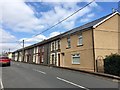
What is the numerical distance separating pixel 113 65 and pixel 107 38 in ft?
26.9

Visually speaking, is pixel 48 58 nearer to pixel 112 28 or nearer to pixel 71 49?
pixel 71 49

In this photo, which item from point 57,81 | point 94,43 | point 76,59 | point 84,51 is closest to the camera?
point 57,81

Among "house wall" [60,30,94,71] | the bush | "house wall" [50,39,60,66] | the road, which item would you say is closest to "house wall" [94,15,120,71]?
"house wall" [60,30,94,71]

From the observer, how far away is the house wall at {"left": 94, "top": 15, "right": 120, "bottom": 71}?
28.0 metres

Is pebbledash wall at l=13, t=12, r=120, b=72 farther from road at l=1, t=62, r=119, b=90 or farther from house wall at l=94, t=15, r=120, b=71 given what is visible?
road at l=1, t=62, r=119, b=90

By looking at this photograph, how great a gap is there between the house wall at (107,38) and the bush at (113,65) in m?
4.33

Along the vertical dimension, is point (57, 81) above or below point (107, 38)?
below

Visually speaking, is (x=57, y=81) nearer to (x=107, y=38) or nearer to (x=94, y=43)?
(x=94, y=43)

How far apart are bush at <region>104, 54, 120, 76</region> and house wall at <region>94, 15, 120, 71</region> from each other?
433 centimetres

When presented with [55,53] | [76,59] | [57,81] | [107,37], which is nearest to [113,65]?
[57,81]

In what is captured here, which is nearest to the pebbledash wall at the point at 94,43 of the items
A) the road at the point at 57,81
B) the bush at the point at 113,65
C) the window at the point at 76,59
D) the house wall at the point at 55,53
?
the window at the point at 76,59

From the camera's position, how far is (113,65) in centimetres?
2162

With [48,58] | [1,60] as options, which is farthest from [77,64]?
[48,58]

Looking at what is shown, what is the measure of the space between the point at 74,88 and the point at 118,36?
19433 mm
